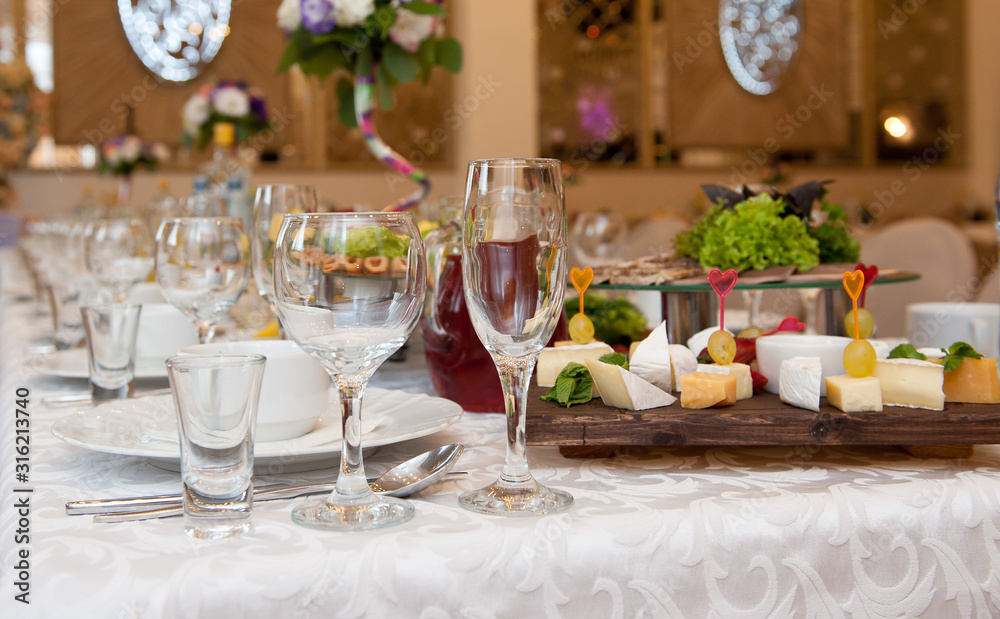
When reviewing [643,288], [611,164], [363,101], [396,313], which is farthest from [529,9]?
[396,313]

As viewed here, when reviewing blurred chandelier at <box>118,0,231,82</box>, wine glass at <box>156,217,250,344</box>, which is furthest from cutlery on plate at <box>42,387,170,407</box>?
blurred chandelier at <box>118,0,231,82</box>

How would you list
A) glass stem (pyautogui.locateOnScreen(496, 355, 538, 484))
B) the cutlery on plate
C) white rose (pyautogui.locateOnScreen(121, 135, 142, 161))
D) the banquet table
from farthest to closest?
white rose (pyautogui.locateOnScreen(121, 135, 142, 161)) < the cutlery on plate < glass stem (pyautogui.locateOnScreen(496, 355, 538, 484)) < the banquet table

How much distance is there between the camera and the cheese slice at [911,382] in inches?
26.3

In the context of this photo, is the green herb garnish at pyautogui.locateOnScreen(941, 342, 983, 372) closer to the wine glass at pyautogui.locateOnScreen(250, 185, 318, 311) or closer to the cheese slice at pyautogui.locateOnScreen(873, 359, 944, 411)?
the cheese slice at pyautogui.locateOnScreen(873, 359, 944, 411)

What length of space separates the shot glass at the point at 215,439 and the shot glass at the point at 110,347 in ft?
1.42

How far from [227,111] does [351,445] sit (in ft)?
7.34

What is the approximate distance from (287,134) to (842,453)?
525 cm

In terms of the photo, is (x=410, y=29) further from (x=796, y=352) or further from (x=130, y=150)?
(x=130, y=150)

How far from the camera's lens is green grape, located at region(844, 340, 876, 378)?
68 cm

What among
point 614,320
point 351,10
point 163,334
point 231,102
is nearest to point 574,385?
point 614,320

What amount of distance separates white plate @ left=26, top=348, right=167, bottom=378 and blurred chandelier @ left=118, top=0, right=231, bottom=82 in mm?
4718

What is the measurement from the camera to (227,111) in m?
2.60

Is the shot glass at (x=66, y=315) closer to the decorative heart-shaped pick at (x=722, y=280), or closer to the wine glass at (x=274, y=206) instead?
the wine glass at (x=274, y=206)

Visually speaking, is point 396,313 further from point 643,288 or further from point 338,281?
point 643,288
